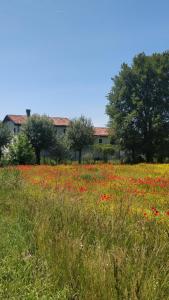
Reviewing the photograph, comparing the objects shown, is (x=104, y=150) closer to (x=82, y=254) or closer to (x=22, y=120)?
(x=22, y=120)

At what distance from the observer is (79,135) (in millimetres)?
67562

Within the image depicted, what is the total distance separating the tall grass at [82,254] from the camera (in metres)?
4.83

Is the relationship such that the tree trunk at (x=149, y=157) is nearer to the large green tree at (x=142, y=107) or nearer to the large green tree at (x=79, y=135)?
the large green tree at (x=142, y=107)

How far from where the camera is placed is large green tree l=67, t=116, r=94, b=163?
2667 inches

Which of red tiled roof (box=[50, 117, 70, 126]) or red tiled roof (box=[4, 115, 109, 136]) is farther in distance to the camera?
red tiled roof (box=[50, 117, 70, 126])

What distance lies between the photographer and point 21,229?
915 cm

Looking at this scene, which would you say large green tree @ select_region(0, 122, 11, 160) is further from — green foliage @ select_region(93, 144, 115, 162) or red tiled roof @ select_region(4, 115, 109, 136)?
red tiled roof @ select_region(4, 115, 109, 136)

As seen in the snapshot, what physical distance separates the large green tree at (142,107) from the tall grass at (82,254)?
48680 mm

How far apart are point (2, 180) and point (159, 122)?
41.6 metres

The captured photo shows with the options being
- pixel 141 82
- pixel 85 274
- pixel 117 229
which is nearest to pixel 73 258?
pixel 85 274

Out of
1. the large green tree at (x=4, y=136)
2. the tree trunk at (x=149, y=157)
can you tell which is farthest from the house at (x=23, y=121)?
the tree trunk at (x=149, y=157)

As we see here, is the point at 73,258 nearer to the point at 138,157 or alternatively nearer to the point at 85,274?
the point at 85,274

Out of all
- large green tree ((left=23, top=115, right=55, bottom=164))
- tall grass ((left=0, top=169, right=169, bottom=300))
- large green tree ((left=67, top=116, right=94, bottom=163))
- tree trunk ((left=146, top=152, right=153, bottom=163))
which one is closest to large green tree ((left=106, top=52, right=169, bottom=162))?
tree trunk ((left=146, top=152, right=153, bottom=163))

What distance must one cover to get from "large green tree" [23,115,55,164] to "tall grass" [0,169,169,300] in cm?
5018
